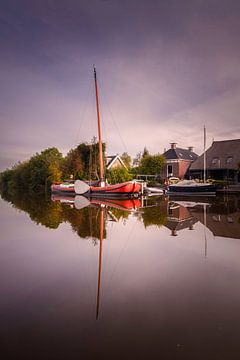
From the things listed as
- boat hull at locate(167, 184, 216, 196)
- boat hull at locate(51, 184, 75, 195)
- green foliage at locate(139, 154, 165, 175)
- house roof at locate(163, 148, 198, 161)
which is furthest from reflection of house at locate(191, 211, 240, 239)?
house roof at locate(163, 148, 198, 161)

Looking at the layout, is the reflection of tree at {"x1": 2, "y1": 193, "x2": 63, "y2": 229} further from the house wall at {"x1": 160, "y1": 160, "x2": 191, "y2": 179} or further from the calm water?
the house wall at {"x1": 160, "y1": 160, "x2": 191, "y2": 179}

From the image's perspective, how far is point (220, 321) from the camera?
9.94 ft

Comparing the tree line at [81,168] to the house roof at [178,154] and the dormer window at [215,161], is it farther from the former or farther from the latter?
the dormer window at [215,161]

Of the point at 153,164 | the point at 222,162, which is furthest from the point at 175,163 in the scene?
the point at 222,162

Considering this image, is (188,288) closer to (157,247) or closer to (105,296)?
(105,296)

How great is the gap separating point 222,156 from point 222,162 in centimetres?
107

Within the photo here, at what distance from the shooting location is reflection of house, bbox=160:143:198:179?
41.5 m

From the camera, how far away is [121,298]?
366 centimetres

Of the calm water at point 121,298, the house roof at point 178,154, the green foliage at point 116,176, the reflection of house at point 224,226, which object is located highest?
the house roof at point 178,154

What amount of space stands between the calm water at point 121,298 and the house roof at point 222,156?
32.1 meters

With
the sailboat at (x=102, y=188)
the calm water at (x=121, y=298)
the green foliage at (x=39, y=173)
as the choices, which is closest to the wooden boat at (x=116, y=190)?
the sailboat at (x=102, y=188)

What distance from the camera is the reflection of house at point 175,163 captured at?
41.5 meters

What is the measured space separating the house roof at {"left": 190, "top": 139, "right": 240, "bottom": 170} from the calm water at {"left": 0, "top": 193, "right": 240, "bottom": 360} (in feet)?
105

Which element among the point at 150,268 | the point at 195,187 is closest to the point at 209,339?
the point at 150,268
